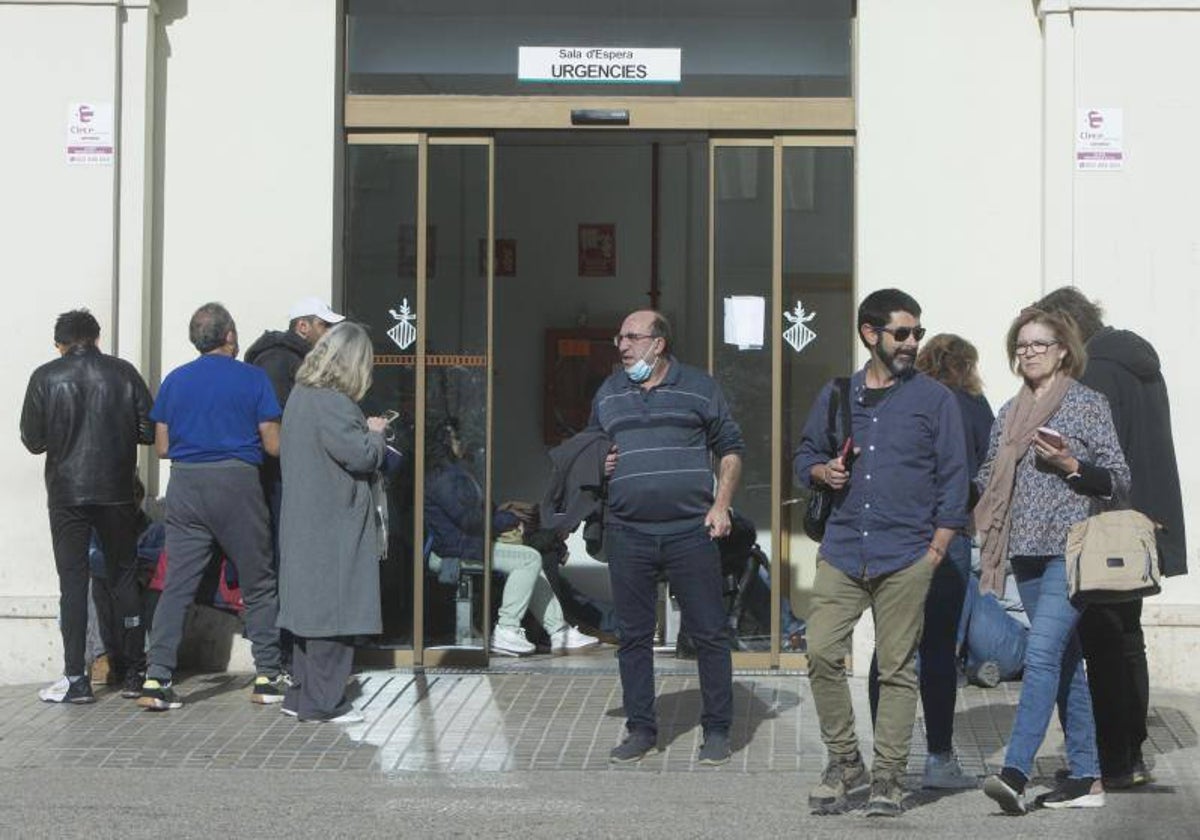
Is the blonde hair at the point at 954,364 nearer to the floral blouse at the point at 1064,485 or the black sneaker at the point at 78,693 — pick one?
the floral blouse at the point at 1064,485

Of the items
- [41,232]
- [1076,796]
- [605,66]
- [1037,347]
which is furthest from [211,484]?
[1076,796]

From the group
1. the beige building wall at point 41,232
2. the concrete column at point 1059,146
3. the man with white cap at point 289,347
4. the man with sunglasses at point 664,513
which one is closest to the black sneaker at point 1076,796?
the man with sunglasses at point 664,513

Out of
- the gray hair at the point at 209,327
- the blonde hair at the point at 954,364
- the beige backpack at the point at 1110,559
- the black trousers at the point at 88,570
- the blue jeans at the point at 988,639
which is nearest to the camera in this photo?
the beige backpack at the point at 1110,559

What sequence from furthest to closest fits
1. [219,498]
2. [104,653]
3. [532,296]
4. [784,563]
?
[532,296], [784,563], [104,653], [219,498]

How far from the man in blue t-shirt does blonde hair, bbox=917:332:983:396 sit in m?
3.02

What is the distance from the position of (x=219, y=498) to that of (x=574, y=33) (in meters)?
3.14

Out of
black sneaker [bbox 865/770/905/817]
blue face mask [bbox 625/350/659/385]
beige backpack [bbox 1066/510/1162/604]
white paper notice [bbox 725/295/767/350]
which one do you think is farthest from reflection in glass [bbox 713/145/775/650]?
beige backpack [bbox 1066/510/1162/604]

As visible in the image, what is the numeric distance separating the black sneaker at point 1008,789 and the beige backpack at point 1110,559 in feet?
2.13

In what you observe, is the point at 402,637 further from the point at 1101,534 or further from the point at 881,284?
the point at 1101,534

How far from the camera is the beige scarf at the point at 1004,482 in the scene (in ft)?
24.3

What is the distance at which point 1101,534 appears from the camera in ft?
23.6

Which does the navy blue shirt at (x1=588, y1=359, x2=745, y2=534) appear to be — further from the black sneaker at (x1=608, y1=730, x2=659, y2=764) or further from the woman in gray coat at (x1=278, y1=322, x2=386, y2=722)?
the woman in gray coat at (x1=278, y1=322, x2=386, y2=722)

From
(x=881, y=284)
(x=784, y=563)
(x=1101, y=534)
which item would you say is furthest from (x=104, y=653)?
(x=1101, y=534)

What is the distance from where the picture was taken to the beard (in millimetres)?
7359
